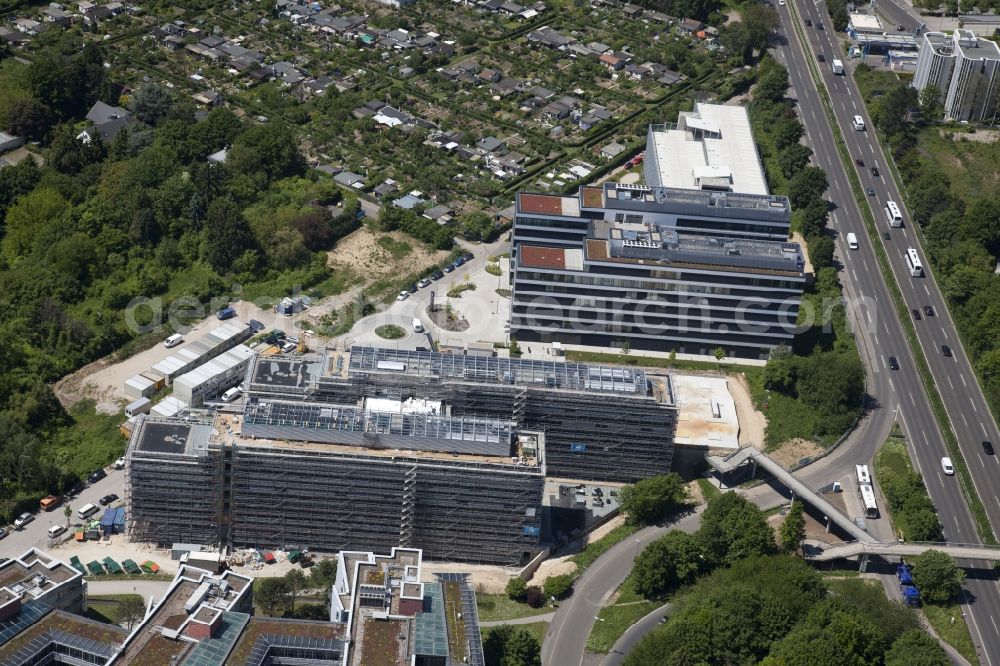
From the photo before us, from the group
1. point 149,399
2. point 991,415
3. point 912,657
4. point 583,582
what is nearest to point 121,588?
point 149,399

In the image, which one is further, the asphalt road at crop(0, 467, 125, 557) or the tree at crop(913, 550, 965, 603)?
the asphalt road at crop(0, 467, 125, 557)

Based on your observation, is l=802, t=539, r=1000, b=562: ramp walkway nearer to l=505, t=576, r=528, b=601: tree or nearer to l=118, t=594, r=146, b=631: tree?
l=505, t=576, r=528, b=601: tree

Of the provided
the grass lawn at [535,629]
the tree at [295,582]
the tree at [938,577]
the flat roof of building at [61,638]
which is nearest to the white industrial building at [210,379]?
the tree at [295,582]

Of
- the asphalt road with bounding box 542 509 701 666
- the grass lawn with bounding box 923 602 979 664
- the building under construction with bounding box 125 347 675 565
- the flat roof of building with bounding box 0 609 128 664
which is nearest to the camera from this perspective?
the flat roof of building with bounding box 0 609 128 664

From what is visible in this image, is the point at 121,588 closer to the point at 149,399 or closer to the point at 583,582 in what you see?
the point at 149,399

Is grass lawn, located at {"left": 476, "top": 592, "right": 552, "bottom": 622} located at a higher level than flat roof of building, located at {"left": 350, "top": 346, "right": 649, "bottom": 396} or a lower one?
lower

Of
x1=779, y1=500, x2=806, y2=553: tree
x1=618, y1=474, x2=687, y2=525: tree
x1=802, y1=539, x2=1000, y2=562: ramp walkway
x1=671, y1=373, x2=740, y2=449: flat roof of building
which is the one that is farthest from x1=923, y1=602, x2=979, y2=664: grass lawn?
x1=671, y1=373, x2=740, y2=449: flat roof of building

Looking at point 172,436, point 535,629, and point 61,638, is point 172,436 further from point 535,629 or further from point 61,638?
point 535,629
